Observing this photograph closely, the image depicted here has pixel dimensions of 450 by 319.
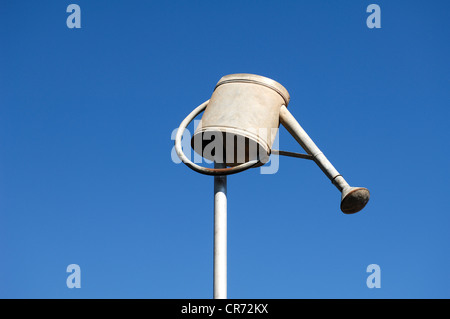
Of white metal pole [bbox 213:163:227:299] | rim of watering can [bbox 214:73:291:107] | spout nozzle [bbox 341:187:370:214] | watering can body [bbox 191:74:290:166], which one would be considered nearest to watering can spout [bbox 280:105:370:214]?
spout nozzle [bbox 341:187:370:214]

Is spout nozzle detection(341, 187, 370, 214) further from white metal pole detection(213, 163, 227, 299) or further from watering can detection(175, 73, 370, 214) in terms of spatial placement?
white metal pole detection(213, 163, 227, 299)

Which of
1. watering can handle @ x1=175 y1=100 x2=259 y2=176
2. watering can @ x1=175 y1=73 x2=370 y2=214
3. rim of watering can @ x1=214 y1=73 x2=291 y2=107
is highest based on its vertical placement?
rim of watering can @ x1=214 y1=73 x2=291 y2=107

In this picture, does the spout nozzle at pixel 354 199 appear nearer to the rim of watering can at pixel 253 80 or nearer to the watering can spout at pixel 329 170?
the watering can spout at pixel 329 170

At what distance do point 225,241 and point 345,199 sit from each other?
7.97ft

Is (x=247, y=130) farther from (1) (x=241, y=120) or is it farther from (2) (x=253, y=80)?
(2) (x=253, y=80)

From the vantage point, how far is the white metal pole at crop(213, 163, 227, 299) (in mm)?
14242

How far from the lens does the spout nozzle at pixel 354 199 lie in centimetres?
1473

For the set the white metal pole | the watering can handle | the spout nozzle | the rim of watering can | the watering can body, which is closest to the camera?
the white metal pole

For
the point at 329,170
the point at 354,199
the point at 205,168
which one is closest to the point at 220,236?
the point at 205,168

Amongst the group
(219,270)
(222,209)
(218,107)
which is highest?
(218,107)

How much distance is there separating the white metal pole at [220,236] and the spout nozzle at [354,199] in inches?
90.6

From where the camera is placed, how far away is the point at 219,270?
1433 centimetres
